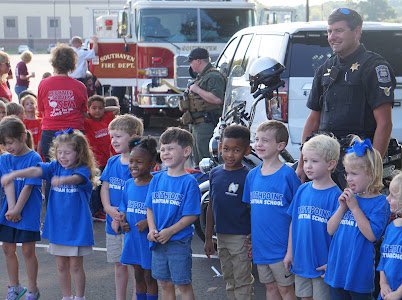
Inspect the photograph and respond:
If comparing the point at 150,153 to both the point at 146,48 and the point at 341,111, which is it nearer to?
the point at 341,111

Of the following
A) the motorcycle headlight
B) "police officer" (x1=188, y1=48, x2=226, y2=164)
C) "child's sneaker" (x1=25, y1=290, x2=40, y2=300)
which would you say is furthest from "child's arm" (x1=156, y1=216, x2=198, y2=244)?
the motorcycle headlight

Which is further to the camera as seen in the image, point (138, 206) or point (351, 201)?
point (138, 206)

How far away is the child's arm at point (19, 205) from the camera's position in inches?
216

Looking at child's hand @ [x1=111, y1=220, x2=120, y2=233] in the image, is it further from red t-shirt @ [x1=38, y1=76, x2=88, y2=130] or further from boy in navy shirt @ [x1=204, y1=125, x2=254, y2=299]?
red t-shirt @ [x1=38, y1=76, x2=88, y2=130]

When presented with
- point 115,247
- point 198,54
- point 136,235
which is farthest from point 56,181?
point 198,54

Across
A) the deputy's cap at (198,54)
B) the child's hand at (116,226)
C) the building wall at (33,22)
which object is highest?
the building wall at (33,22)

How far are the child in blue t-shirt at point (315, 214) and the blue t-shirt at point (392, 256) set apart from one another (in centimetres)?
42

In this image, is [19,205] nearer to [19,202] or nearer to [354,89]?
[19,202]

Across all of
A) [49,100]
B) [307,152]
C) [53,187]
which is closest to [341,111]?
[307,152]

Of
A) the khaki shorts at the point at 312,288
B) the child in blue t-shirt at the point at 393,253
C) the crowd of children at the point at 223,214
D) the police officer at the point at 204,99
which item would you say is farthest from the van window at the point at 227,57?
the child in blue t-shirt at the point at 393,253

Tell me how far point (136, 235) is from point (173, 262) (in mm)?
417

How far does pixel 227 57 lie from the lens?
9.22m

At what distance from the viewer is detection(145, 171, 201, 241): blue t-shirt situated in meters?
4.77

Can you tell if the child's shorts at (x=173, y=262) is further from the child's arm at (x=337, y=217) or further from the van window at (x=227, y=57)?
the van window at (x=227, y=57)
